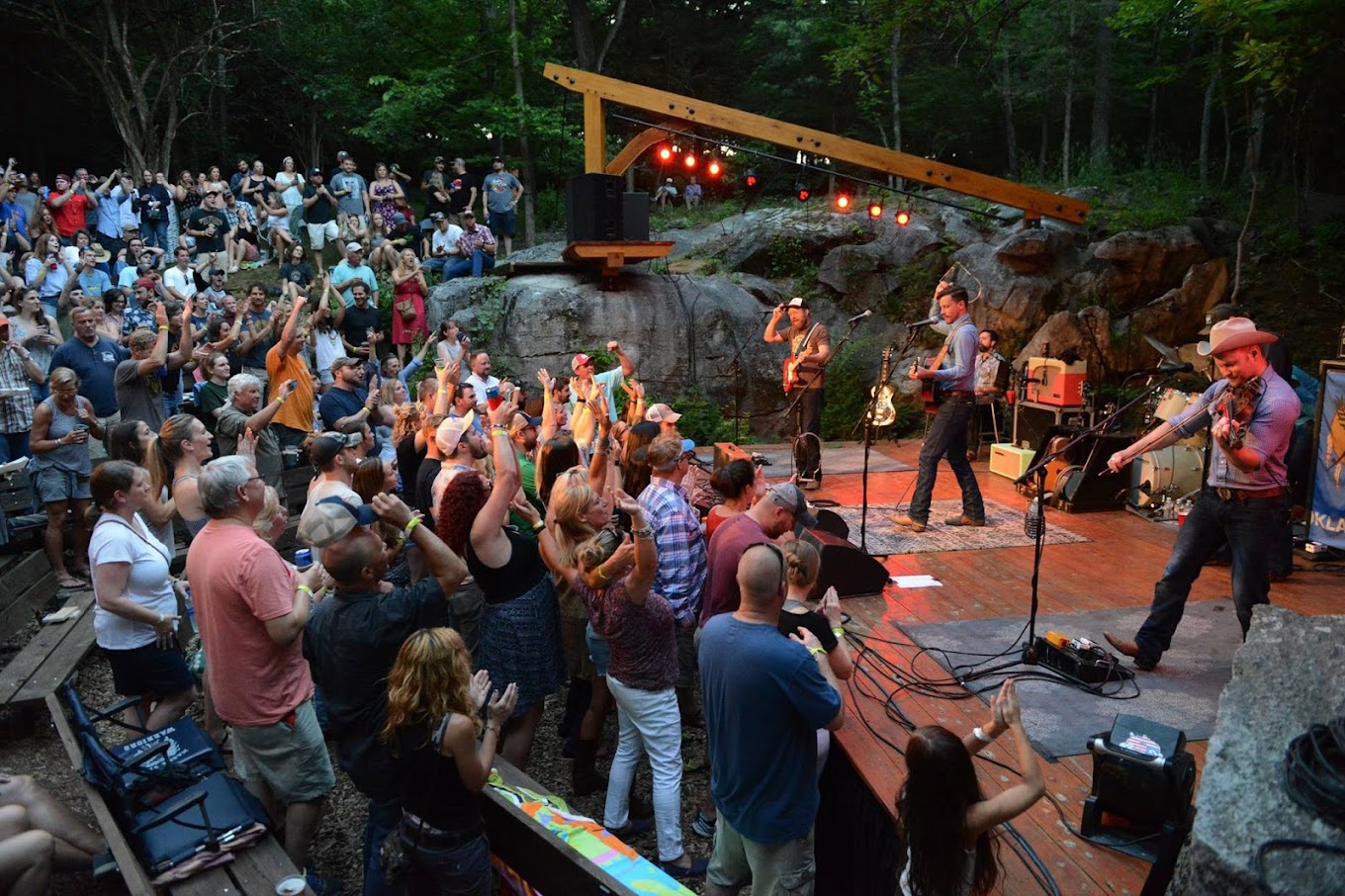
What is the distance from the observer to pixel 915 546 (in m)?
6.98

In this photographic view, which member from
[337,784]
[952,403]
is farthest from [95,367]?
[952,403]

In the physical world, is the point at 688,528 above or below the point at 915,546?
above

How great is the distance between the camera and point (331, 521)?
2.96 metres

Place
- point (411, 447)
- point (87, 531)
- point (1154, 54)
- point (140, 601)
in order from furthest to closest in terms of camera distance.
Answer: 1. point (1154, 54)
2. point (87, 531)
3. point (411, 447)
4. point (140, 601)

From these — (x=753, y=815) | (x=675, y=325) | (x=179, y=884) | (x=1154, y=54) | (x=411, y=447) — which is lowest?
(x=179, y=884)

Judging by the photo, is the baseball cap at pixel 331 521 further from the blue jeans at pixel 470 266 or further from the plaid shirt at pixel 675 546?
the blue jeans at pixel 470 266

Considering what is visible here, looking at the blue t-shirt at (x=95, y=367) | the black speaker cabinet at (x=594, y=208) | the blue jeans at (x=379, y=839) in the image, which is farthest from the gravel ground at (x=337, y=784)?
the black speaker cabinet at (x=594, y=208)

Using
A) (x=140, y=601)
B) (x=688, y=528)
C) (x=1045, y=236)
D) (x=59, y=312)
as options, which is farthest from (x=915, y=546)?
(x=59, y=312)

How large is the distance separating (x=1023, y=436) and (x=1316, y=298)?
6838mm

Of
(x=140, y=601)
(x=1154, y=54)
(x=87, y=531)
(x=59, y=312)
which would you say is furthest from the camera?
(x=1154, y=54)

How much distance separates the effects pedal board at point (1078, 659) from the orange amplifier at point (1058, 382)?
532 cm

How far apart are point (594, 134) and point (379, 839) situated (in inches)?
444

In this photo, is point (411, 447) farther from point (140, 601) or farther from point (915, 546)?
point (915, 546)

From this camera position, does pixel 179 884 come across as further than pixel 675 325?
No
